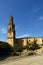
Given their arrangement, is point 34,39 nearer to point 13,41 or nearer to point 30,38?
point 30,38

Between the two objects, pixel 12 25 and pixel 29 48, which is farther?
pixel 12 25

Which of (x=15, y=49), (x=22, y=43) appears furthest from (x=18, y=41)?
(x=15, y=49)

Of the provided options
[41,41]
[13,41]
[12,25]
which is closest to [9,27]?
[12,25]

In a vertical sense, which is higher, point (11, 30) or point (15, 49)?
point (11, 30)

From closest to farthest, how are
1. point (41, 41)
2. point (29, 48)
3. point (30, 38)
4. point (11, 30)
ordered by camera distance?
point (29, 48) < point (11, 30) < point (41, 41) < point (30, 38)

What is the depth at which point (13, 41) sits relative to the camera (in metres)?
84.6

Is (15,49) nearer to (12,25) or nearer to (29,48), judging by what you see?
(29,48)

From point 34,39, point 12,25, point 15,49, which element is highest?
point 12,25

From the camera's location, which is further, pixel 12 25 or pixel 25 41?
pixel 25 41

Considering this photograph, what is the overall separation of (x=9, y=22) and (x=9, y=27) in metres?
2.85

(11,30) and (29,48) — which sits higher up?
(11,30)

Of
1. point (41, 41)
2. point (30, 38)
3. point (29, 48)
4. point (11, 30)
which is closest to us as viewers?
point (29, 48)

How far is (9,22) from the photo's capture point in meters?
85.9

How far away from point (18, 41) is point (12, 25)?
1352 centimetres
